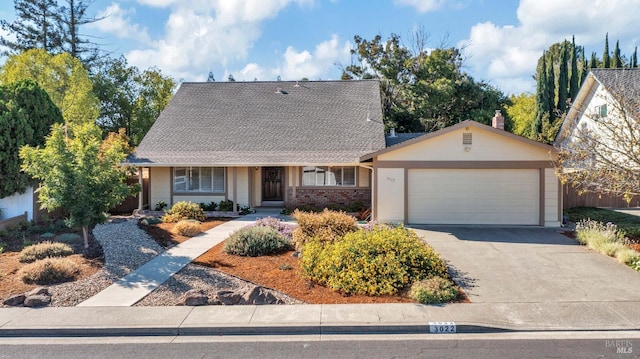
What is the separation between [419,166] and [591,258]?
5.83 m

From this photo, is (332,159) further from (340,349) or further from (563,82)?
(563,82)

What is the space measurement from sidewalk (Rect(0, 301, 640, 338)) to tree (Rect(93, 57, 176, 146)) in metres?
26.3

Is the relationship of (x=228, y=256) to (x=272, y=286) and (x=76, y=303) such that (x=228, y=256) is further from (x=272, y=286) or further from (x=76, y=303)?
(x=76, y=303)

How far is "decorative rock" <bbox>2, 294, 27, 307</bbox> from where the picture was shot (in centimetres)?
678

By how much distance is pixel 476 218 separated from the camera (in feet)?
45.9

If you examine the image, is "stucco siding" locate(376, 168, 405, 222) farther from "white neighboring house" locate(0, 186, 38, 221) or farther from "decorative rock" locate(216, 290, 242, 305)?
"white neighboring house" locate(0, 186, 38, 221)

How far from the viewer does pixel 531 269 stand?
28.2ft

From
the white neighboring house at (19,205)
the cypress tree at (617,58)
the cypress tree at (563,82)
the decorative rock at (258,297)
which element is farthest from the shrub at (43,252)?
the cypress tree at (617,58)

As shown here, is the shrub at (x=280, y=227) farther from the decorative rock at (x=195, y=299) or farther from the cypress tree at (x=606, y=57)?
the cypress tree at (x=606, y=57)

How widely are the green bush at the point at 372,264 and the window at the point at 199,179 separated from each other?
10.2m

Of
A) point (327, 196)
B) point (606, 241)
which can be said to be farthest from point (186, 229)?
point (606, 241)

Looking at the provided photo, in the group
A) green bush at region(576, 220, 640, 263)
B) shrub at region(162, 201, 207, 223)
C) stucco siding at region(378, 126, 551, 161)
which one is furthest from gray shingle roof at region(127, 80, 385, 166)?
green bush at region(576, 220, 640, 263)

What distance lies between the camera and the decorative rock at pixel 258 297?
6773 millimetres

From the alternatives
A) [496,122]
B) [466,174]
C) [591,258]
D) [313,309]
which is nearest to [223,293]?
[313,309]
